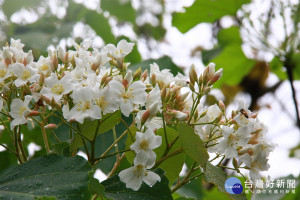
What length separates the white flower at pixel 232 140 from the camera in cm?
104

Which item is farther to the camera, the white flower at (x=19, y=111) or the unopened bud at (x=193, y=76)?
the unopened bud at (x=193, y=76)

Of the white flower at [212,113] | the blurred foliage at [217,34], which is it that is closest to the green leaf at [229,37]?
the blurred foliage at [217,34]

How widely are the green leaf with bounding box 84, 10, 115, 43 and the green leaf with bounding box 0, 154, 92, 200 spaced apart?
4.87ft

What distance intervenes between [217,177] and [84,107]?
41cm

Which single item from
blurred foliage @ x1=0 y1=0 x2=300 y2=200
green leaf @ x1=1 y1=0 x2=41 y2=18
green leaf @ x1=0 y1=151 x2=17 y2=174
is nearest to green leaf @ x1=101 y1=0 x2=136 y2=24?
blurred foliage @ x1=0 y1=0 x2=300 y2=200

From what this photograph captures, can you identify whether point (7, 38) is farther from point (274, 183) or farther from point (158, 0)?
point (158, 0)

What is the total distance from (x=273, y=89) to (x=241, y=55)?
2.18 feet

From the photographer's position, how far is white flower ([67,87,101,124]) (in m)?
0.97

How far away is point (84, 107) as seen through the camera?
97 centimetres

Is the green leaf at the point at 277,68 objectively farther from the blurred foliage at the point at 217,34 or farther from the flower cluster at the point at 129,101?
the flower cluster at the point at 129,101

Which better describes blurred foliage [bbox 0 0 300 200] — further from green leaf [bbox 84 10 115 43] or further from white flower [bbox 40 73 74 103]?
white flower [bbox 40 73 74 103]

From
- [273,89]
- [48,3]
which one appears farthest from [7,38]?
[273,89]

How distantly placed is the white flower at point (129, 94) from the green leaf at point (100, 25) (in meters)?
1.41

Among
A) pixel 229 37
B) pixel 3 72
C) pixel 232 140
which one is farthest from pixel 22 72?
pixel 229 37
